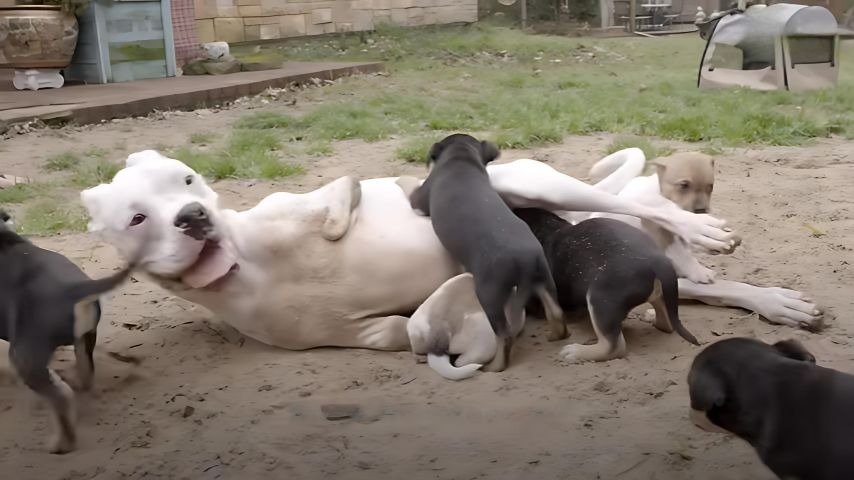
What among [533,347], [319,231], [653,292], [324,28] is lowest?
[533,347]

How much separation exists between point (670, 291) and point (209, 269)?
1.04m

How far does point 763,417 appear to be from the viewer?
1.31 meters

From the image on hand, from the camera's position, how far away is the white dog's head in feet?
6.05

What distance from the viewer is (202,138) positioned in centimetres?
470

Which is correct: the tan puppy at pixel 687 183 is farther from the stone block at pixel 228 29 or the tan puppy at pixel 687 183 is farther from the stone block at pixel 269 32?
the stone block at pixel 269 32

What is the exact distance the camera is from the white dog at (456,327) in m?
2.05

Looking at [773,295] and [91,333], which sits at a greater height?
[91,333]

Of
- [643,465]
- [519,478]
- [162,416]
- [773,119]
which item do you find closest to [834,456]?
[643,465]

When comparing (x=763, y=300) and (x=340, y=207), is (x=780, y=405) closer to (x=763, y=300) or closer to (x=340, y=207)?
(x=763, y=300)

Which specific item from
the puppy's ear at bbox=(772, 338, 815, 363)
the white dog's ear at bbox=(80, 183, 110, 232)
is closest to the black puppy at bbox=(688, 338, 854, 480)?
the puppy's ear at bbox=(772, 338, 815, 363)

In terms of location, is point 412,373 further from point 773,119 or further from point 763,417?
point 773,119

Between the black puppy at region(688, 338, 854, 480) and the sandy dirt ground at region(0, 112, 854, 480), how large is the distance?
11cm

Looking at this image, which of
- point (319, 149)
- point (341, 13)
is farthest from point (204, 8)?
point (319, 149)

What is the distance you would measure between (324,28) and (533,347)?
686 cm
